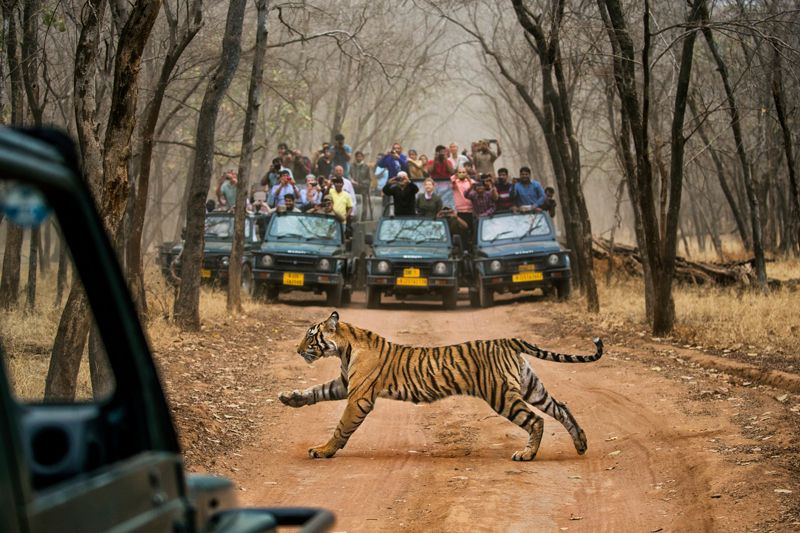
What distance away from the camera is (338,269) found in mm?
22406

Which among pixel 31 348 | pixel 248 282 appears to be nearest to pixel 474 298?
pixel 248 282

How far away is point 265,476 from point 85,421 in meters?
6.11

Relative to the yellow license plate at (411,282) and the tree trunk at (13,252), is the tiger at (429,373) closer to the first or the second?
the tree trunk at (13,252)

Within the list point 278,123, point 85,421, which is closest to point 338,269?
point 85,421

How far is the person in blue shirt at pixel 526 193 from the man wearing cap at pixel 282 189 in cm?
454

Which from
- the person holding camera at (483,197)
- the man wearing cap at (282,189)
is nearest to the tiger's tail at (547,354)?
the person holding camera at (483,197)

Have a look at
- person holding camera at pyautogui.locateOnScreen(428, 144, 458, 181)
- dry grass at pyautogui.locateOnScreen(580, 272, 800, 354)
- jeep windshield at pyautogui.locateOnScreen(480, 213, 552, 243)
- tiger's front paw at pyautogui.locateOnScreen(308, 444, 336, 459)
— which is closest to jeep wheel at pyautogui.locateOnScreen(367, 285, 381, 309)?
jeep windshield at pyautogui.locateOnScreen(480, 213, 552, 243)

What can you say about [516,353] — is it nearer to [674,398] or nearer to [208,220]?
[674,398]

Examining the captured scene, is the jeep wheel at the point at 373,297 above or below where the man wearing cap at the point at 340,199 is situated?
below

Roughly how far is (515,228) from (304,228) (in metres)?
4.02

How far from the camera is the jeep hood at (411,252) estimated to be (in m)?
22.5

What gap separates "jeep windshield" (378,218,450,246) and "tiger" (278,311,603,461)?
13.5 m

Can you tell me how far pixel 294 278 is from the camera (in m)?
22.3

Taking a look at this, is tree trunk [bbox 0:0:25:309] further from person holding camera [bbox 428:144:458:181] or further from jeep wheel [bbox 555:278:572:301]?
person holding camera [bbox 428:144:458:181]
